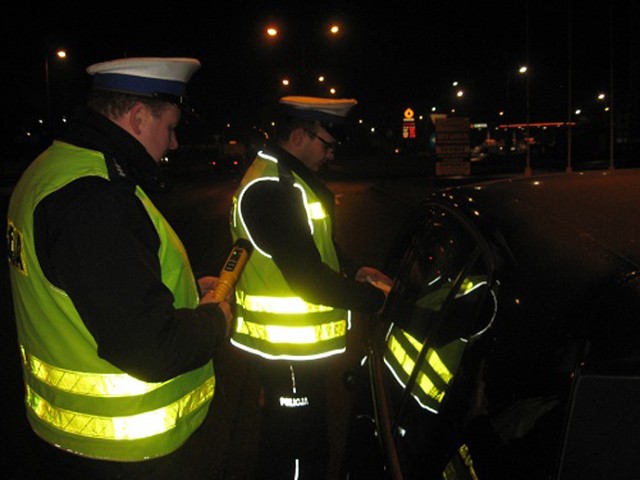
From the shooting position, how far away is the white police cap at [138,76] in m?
1.82

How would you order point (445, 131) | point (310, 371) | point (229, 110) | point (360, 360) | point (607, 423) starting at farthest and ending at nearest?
1. point (229, 110)
2. point (445, 131)
3. point (310, 371)
4. point (360, 360)
5. point (607, 423)

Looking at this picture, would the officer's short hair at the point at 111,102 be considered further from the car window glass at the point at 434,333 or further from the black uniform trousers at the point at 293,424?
the black uniform trousers at the point at 293,424

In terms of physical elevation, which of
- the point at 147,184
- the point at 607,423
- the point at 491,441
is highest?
the point at 147,184

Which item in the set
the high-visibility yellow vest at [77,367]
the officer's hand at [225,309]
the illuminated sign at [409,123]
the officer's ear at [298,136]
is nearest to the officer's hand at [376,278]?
the officer's ear at [298,136]

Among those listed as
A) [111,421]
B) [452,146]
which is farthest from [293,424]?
[452,146]

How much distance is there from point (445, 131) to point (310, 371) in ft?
69.9

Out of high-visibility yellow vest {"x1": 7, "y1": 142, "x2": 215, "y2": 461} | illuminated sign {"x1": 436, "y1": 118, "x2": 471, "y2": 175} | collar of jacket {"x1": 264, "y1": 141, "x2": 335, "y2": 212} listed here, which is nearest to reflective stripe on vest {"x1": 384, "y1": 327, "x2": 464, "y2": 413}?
high-visibility yellow vest {"x1": 7, "y1": 142, "x2": 215, "y2": 461}

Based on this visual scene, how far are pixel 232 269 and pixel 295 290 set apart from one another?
1.05 ft

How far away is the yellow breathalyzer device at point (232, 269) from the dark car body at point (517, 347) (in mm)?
539

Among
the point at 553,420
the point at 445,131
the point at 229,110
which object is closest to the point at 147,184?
the point at 553,420

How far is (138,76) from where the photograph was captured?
184 cm

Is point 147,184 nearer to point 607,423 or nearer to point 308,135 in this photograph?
point 308,135

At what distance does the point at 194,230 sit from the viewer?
555 inches

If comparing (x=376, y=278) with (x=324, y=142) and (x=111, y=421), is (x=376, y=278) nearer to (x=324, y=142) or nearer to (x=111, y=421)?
(x=324, y=142)
